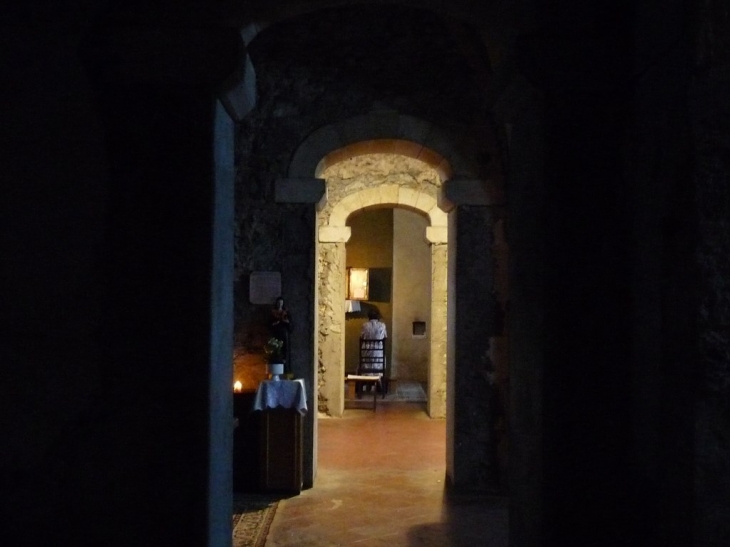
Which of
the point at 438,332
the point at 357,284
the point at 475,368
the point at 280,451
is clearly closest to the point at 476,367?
the point at 475,368

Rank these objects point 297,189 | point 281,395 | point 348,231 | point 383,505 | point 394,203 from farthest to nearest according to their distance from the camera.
A: point 348,231 → point 394,203 → point 297,189 → point 281,395 → point 383,505

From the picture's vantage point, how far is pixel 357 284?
12.8 m

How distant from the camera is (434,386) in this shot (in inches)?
373

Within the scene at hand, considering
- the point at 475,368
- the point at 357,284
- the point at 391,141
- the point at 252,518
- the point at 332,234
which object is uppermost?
the point at 391,141

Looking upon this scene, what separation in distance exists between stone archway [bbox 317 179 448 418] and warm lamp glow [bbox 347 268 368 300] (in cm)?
291

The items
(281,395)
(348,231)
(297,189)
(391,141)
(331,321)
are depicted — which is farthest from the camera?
(348,231)

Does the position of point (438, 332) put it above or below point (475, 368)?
above

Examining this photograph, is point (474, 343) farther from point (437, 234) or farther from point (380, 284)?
point (380, 284)

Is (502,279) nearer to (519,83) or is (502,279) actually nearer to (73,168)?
(519,83)

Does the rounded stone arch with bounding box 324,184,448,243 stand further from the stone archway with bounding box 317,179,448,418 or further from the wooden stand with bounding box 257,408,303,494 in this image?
the wooden stand with bounding box 257,408,303,494

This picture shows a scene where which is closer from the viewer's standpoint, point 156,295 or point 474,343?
point 156,295

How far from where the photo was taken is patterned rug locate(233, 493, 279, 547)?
4.57m

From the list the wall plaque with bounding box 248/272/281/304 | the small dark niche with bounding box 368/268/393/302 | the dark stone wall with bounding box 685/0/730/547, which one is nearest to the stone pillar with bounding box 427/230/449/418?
the wall plaque with bounding box 248/272/281/304

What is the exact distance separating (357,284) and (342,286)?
2981 millimetres
